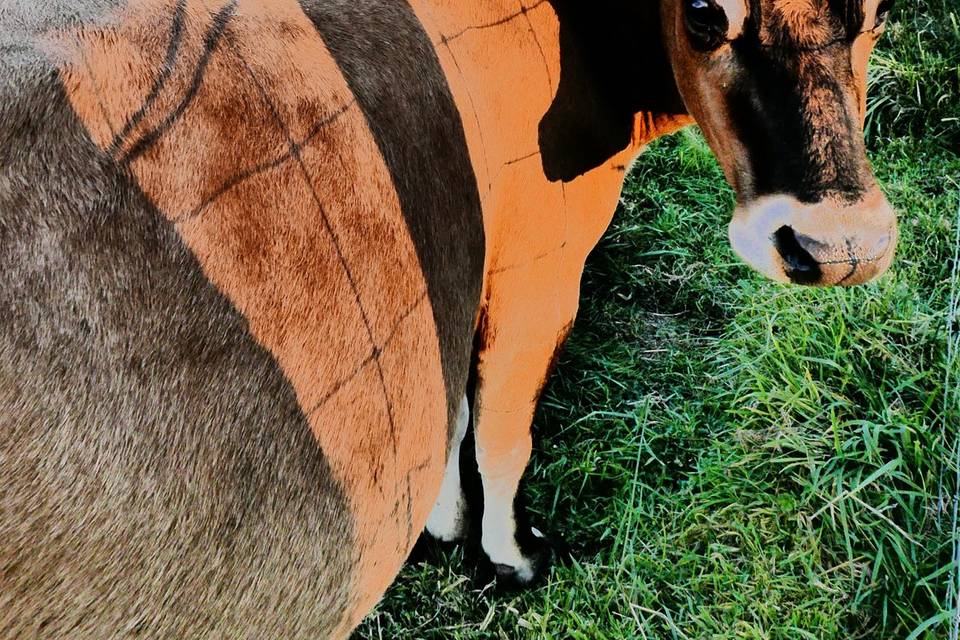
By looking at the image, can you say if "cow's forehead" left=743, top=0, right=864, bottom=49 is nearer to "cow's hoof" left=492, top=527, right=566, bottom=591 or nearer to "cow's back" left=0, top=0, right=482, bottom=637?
"cow's back" left=0, top=0, right=482, bottom=637

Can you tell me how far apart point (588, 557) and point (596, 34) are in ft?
4.59

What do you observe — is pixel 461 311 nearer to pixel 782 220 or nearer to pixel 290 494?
pixel 290 494

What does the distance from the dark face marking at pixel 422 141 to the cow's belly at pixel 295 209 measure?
0.03m

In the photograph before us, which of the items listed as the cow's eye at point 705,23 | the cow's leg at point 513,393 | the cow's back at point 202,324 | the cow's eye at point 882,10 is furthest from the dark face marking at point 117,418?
the cow's eye at point 882,10

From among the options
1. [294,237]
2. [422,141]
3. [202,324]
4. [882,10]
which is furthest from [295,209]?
[882,10]

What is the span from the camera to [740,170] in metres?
1.39

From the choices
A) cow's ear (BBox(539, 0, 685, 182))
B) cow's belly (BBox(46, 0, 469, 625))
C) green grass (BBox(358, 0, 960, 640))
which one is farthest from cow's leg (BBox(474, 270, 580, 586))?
cow's belly (BBox(46, 0, 469, 625))

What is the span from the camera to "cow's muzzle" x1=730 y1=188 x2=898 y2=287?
1253mm

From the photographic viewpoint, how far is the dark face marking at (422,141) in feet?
3.87

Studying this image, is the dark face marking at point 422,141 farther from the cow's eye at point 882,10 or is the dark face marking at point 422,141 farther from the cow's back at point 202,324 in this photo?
the cow's eye at point 882,10

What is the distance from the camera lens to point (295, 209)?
1008mm

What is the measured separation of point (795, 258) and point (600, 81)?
600mm

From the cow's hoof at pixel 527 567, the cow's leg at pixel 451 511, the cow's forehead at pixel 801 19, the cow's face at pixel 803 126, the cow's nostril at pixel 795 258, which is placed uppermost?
the cow's forehead at pixel 801 19

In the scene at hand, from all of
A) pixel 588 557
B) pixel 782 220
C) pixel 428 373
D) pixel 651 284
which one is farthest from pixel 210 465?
pixel 651 284
